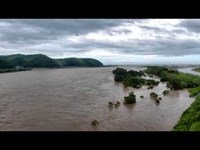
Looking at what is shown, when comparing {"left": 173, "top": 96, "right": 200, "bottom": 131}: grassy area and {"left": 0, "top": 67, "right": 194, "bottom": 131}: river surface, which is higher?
{"left": 173, "top": 96, "right": 200, "bottom": 131}: grassy area

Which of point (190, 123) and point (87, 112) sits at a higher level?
point (190, 123)

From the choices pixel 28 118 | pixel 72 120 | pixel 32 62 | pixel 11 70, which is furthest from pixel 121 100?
pixel 32 62

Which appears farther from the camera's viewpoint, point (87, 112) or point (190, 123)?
point (87, 112)

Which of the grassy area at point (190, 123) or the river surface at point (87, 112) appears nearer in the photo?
the grassy area at point (190, 123)

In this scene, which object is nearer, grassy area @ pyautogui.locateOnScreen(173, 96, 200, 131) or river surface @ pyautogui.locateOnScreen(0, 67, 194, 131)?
grassy area @ pyautogui.locateOnScreen(173, 96, 200, 131)

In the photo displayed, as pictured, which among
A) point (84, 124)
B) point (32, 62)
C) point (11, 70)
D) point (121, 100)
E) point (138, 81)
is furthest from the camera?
point (32, 62)

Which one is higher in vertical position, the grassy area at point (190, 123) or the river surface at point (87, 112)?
the grassy area at point (190, 123)
